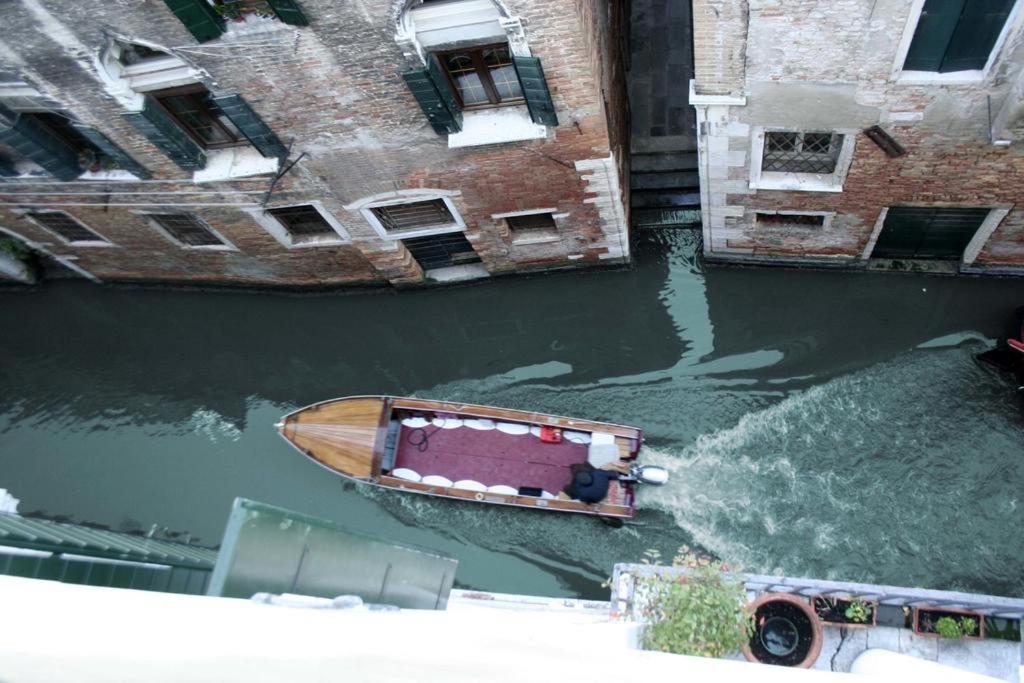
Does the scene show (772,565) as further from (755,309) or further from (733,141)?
(733,141)

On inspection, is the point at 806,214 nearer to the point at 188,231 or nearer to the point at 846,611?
the point at 846,611

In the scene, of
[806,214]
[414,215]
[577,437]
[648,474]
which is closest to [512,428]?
[577,437]

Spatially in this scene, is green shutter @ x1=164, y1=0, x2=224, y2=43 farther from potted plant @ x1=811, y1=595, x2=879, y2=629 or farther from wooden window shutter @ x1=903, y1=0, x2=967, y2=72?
potted plant @ x1=811, y1=595, x2=879, y2=629

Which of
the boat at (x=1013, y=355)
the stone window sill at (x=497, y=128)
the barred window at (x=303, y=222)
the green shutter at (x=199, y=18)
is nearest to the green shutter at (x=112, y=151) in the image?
the barred window at (x=303, y=222)

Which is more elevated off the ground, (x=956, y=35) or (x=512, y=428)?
(x=956, y=35)

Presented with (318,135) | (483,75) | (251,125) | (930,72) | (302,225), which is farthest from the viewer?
(302,225)

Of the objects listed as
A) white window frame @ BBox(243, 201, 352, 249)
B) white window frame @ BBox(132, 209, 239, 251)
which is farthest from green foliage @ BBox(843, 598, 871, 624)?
white window frame @ BBox(132, 209, 239, 251)

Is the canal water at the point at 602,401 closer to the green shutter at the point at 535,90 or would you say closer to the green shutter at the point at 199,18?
the green shutter at the point at 535,90
